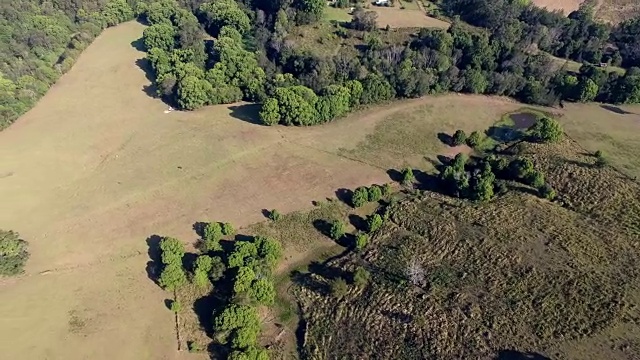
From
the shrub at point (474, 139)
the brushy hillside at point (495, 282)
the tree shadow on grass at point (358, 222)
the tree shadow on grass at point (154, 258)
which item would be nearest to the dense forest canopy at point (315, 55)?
the shrub at point (474, 139)

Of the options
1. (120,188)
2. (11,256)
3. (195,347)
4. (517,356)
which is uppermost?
(120,188)

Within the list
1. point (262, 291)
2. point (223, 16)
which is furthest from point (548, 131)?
point (223, 16)

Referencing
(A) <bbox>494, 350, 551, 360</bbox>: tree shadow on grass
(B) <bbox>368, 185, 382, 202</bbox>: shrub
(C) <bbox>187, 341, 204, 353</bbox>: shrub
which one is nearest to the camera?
(A) <bbox>494, 350, 551, 360</bbox>: tree shadow on grass

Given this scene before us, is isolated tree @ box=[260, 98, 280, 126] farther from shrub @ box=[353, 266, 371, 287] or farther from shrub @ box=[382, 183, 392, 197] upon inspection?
shrub @ box=[353, 266, 371, 287]

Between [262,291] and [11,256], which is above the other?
[262,291]

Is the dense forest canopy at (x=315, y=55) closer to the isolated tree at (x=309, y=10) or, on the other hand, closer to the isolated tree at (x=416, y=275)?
the isolated tree at (x=309, y=10)

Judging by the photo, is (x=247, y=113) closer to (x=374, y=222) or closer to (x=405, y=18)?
(x=374, y=222)

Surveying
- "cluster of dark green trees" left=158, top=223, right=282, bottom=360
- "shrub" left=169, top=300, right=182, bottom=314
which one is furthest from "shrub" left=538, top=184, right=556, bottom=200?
"shrub" left=169, top=300, right=182, bottom=314
